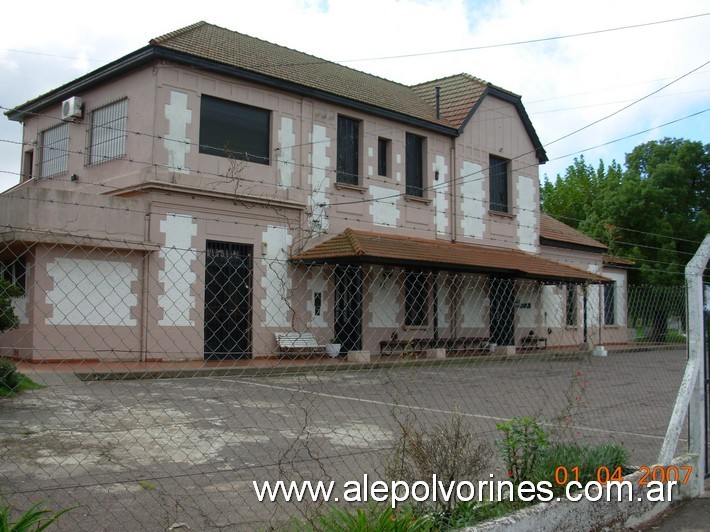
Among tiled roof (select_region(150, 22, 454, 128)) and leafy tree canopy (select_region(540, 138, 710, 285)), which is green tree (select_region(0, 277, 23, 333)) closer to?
tiled roof (select_region(150, 22, 454, 128))

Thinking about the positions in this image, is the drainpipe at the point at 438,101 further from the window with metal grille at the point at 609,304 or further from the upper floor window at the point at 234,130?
the window with metal grille at the point at 609,304

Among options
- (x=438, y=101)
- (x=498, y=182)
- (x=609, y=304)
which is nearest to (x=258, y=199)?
(x=438, y=101)

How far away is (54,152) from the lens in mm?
19875

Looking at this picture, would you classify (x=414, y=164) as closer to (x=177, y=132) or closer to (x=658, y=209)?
(x=177, y=132)

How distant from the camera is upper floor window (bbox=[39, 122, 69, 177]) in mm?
19344

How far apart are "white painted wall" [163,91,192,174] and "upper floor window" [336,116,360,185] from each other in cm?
489

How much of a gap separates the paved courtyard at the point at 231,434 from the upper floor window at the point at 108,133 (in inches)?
289

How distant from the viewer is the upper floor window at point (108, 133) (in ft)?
56.4

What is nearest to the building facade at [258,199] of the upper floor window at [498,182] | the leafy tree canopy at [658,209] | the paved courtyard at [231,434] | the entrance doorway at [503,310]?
the upper floor window at [498,182]

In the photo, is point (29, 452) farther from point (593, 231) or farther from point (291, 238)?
point (593, 231)

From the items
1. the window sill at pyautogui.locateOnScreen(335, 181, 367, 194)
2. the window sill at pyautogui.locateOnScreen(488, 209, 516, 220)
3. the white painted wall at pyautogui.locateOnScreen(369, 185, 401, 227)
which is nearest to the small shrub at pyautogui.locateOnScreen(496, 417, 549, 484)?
the window sill at pyautogui.locateOnScreen(335, 181, 367, 194)

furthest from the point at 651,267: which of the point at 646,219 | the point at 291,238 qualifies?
the point at 291,238

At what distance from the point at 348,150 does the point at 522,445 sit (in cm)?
1633

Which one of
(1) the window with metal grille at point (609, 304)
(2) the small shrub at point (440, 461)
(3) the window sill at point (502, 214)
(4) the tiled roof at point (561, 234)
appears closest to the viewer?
(2) the small shrub at point (440, 461)
